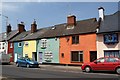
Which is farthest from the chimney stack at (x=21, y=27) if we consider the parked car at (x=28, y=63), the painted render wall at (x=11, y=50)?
the parked car at (x=28, y=63)

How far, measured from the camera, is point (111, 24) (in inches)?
1292

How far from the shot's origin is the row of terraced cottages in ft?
104

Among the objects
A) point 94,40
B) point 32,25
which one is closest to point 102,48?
point 94,40

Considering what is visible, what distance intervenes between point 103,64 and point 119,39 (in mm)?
7016

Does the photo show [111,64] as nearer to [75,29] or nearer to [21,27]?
[75,29]

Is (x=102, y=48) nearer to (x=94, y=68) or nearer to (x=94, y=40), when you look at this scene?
(x=94, y=40)

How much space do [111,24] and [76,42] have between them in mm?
5761

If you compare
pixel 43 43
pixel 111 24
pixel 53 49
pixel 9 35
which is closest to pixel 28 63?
pixel 53 49

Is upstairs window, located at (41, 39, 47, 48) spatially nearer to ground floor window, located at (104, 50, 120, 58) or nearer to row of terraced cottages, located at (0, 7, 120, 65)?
row of terraced cottages, located at (0, 7, 120, 65)

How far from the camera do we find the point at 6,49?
51.4 metres

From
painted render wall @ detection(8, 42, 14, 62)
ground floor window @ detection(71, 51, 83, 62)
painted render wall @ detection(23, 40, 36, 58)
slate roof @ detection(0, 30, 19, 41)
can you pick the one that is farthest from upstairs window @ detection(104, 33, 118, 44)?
slate roof @ detection(0, 30, 19, 41)

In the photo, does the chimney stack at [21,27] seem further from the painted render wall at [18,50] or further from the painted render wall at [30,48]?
the painted render wall at [30,48]

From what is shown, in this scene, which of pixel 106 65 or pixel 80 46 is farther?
pixel 80 46

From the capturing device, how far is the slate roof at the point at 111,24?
31.5 meters
